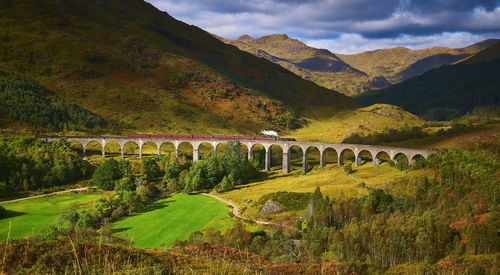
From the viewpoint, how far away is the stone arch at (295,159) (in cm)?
10656

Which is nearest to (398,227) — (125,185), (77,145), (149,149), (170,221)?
(170,221)

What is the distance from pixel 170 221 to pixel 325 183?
35375 millimetres

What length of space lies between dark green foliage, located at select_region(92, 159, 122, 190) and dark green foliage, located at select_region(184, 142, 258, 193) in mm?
16879

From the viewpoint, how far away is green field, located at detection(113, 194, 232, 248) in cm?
5406

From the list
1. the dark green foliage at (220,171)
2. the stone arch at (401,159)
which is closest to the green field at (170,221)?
the dark green foliage at (220,171)

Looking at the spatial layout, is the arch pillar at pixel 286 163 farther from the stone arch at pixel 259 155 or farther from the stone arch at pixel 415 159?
the stone arch at pixel 415 159

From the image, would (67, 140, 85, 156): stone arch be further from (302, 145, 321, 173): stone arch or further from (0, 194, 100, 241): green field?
(302, 145, 321, 173): stone arch

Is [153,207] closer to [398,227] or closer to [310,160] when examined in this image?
[398,227]

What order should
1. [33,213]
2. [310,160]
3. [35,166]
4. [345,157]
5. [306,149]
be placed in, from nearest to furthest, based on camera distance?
[33,213]
[35,166]
[306,149]
[345,157]
[310,160]

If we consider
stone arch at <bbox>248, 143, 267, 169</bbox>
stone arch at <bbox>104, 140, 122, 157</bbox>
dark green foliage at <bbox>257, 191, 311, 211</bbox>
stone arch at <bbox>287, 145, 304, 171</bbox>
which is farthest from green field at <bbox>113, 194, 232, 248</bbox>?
stone arch at <bbox>104, 140, 122, 157</bbox>

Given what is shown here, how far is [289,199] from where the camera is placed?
70.1 meters

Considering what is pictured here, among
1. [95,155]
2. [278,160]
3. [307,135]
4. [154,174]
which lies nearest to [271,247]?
[154,174]

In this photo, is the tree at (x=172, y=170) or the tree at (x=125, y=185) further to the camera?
the tree at (x=172, y=170)

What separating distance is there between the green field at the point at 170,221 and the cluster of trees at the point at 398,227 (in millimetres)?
7705
